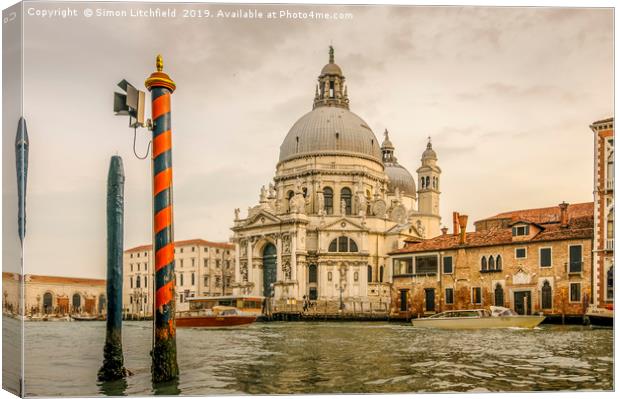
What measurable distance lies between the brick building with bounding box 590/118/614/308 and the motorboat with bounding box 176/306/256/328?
6677 millimetres

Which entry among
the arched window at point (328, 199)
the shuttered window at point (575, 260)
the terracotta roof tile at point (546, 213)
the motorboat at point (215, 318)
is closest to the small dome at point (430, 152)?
the terracotta roof tile at point (546, 213)

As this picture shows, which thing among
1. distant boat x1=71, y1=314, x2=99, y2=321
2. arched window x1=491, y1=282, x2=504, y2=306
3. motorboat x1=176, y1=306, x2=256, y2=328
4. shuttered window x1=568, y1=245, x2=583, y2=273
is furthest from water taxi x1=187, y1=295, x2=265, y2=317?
shuttered window x1=568, y1=245, x2=583, y2=273

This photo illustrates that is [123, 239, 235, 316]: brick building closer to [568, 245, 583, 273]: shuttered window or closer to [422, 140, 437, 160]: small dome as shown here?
[422, 140, 437, 160]: small dome

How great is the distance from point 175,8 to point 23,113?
1.57 metres

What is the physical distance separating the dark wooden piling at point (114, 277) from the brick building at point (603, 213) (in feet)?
14.7

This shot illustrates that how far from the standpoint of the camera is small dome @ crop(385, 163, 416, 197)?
1219 inches

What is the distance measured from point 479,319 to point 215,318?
6.25 m

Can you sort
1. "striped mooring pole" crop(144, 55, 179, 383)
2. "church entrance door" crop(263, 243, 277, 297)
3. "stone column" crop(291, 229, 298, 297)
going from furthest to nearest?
1. "church entrance door" crop(263, 243, 277, 297)
2. "stone column" crop(291, 229, 298, 297)
3. "striped mooring pole" crop(144, 55, 179, 383)

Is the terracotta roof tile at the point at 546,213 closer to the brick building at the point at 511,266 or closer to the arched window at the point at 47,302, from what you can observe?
the brick building at the point at 511,266

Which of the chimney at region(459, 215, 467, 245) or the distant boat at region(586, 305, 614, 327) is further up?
the chimney at region(459, 215, 467, 245)

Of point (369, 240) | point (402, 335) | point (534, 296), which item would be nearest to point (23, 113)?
point (402, 335)

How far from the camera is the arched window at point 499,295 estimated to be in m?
8.38

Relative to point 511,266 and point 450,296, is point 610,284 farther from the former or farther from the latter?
point 450,296

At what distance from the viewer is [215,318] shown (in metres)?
13.7
